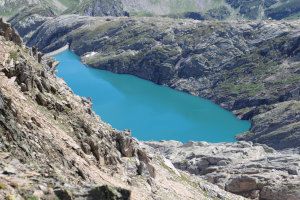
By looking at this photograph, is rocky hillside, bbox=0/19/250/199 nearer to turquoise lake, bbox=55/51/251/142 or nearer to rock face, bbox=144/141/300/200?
rock face, bbox=144/141/300/200

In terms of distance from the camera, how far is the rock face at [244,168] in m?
62.2

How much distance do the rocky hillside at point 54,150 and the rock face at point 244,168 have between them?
75.7 ft

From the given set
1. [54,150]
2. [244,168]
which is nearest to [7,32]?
[54,150]

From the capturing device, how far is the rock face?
62.2m

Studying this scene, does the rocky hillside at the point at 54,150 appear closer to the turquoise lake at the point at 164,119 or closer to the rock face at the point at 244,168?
the rock face at the point at 244,168

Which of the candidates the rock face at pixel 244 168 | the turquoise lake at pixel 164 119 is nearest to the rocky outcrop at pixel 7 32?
the rock face at pixel 244 168

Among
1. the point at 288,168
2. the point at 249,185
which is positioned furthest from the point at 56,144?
the point at 288,168

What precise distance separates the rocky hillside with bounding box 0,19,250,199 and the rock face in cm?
2308

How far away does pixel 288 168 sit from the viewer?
70.1 metres

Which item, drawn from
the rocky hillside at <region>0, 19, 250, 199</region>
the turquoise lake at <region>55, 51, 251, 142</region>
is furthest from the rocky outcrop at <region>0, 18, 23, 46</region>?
the turquoise lake at <region>55, 51, 251, 142</region>

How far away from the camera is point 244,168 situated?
7419 cm

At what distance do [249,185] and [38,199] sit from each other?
5589 centimetres

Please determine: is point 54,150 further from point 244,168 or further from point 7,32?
point 244,168

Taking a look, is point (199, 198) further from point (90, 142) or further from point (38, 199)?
point (38, 199)
